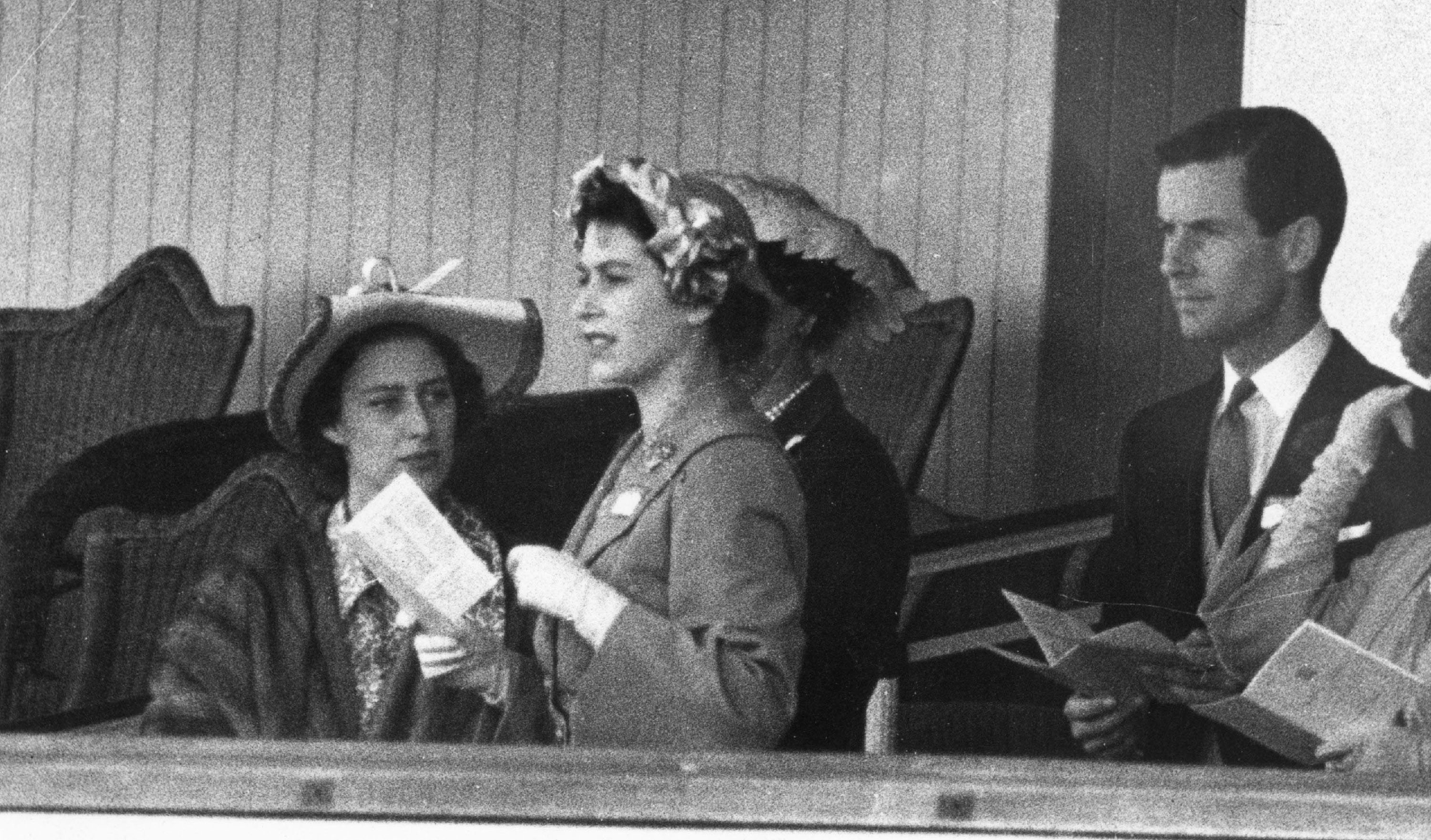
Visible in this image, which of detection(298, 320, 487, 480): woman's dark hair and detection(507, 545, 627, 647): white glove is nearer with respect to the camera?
detection(507, 545, 627, 647): white glove

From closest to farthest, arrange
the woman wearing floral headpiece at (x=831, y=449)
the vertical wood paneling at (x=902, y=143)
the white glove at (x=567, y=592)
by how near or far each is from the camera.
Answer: the white glove at (x=567, y=592) → the woman wearing floral headpiece at (x=831, y=449) → the vertical wood paneling at (x=902, y=143)

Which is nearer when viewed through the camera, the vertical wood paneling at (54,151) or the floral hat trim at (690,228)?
the floral hat trim at (690,228)

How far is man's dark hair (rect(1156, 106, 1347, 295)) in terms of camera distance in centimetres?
635

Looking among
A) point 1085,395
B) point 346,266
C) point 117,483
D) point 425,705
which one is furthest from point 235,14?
point 1085,395

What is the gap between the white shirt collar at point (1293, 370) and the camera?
6.33m

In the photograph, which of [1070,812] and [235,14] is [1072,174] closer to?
[1070,812]

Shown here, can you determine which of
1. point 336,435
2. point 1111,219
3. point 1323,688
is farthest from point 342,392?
point 1323,688

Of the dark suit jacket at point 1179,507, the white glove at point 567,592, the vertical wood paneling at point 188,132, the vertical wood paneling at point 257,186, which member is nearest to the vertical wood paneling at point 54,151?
the vertical wood paneling at point 188,132

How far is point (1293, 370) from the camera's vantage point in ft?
20.8

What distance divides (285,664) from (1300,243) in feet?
6.89

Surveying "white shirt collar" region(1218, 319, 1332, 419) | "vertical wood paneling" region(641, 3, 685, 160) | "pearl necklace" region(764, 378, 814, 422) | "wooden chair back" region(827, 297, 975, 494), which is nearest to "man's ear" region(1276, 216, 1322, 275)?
"white shirt collar" region(1218, 319, 1332, 419)

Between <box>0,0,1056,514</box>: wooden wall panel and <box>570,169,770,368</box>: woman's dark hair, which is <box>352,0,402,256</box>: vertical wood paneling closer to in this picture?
<box>0,0,1056,514</box>: wooden wall panel

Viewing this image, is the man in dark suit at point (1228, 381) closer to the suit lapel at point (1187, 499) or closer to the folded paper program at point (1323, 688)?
the suit lapel at point (1187, 499)

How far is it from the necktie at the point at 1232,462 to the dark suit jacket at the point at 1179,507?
3 centimetres
